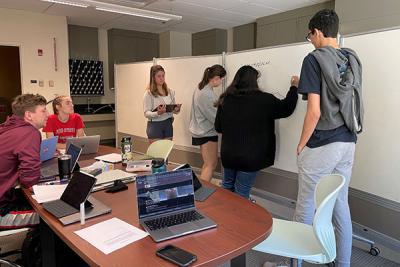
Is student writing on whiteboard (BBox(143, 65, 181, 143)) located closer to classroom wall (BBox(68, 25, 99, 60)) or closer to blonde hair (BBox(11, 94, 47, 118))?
blonde hair (BBox(11, 94, 47, 118))

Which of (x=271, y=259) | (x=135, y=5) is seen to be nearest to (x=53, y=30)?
(x=135, y=5)

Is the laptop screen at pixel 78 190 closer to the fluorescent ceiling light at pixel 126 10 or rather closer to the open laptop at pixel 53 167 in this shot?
the open laptop at pixel 53 167

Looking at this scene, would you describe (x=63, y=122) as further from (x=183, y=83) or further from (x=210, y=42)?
(x=210, y=42)

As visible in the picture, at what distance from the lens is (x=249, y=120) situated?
8.11 ft

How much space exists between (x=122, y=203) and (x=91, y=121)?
579cm

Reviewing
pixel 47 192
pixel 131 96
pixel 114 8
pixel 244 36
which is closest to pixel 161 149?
pixel 47 192

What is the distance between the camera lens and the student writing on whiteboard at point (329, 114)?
6.12 ft

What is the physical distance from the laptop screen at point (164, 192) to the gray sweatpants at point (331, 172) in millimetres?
880

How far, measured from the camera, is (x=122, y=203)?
1601mm

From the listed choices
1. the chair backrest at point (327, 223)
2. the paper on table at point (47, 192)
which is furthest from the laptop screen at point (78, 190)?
the chair backrest at point (327, 223)

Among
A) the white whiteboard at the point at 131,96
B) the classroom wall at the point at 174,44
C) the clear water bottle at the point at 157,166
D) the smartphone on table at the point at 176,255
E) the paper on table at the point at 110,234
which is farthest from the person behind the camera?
the classroom wall at the point at 174,44

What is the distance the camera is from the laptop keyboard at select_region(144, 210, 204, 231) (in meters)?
1.30

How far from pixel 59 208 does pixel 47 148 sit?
3.85 ft

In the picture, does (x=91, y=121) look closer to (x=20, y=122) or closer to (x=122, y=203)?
(x=20, y=122)
